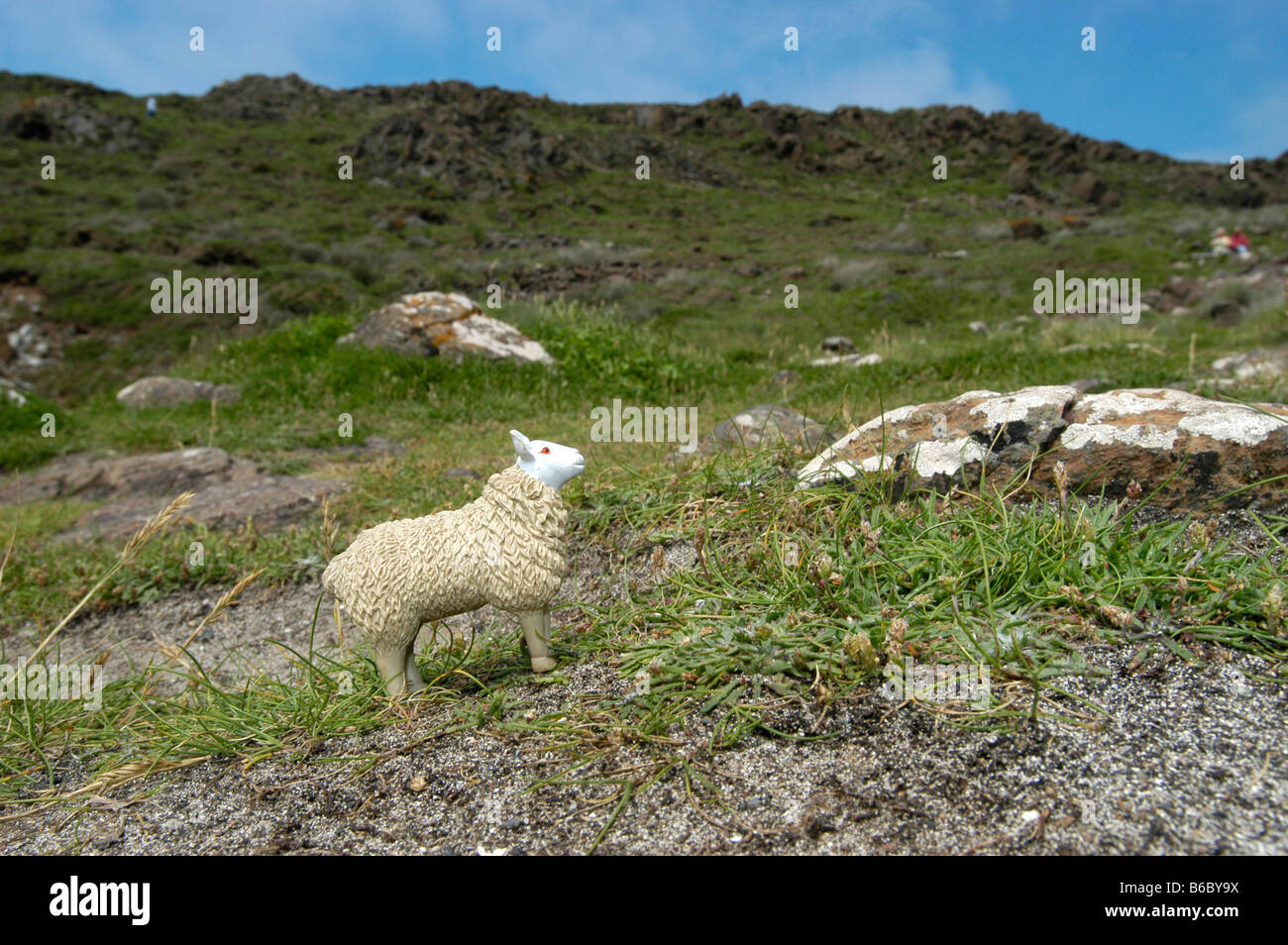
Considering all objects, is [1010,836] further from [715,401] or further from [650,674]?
[715,401]

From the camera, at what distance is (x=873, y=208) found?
44.1 metres

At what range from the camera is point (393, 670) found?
9.20ft

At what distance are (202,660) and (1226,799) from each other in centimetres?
437

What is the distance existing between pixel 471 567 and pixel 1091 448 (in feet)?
9.18

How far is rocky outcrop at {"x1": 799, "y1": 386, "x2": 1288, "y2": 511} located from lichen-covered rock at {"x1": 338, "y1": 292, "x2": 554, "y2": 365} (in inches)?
270

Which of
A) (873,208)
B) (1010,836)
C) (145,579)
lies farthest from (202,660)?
(873,208)

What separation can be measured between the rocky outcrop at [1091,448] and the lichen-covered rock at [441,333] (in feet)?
22.5

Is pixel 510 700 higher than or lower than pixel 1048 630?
lower

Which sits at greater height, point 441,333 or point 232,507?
point 441,333

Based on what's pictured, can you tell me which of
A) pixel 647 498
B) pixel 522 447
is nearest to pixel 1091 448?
pixel 647 498

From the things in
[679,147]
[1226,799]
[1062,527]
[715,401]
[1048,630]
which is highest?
[679,147]

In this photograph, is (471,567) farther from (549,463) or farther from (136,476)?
(136,476)

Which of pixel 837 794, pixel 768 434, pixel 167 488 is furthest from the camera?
pixel 167 488

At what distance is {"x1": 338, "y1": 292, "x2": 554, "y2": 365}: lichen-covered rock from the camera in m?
9.99
